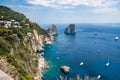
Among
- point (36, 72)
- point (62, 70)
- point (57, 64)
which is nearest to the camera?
point (36, 72)

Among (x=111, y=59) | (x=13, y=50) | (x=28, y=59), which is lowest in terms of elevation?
(x=111, y=59)

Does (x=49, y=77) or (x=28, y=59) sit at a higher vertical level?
(x=28, y=59)

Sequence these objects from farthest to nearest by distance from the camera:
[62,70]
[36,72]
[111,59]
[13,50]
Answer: [111,59], [62,70], [36,72], [13,50]

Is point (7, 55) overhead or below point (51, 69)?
overhead

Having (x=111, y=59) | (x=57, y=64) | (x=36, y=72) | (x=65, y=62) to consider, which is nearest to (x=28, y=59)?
(x=36, y=72)

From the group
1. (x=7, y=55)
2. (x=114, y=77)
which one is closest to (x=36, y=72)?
(x=7, y=55)

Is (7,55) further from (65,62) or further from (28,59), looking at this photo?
(65,62)

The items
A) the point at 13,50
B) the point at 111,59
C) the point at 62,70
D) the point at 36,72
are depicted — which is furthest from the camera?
the point at 111,59

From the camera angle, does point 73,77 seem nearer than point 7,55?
No

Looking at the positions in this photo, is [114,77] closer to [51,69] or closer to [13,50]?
[51,69]
